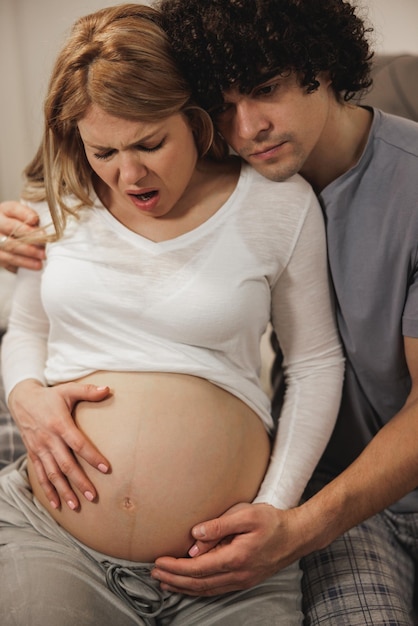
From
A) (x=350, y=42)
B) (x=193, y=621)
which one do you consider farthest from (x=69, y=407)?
(x=350, y=42)

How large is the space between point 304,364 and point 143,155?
0.45 metres

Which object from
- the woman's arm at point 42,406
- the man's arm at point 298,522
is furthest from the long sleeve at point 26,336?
the man's arm at point 298,522

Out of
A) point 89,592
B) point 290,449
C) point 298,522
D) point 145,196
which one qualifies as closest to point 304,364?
point 290,449

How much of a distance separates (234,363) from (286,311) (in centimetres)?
12

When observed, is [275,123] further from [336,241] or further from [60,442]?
[60,442]

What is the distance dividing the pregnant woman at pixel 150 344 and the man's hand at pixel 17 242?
0.14 feet

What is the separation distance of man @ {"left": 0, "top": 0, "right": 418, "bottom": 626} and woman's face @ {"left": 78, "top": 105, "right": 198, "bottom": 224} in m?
0.08

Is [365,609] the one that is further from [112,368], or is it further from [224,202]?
[224,202]

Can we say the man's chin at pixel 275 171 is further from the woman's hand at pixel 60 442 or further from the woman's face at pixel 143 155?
the woman's hand at pixel 60 442

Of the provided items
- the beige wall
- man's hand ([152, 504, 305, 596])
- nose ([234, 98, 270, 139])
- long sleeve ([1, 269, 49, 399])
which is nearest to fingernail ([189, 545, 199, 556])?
man's hand ([152, 504, 305, 596])

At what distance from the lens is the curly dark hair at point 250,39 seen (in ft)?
3.25

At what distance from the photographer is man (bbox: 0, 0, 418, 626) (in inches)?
39.9

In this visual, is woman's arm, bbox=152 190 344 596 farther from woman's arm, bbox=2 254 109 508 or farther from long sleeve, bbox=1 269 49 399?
long sleeve, bbox=1 269 49 399

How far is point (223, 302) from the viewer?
3.58 feet
